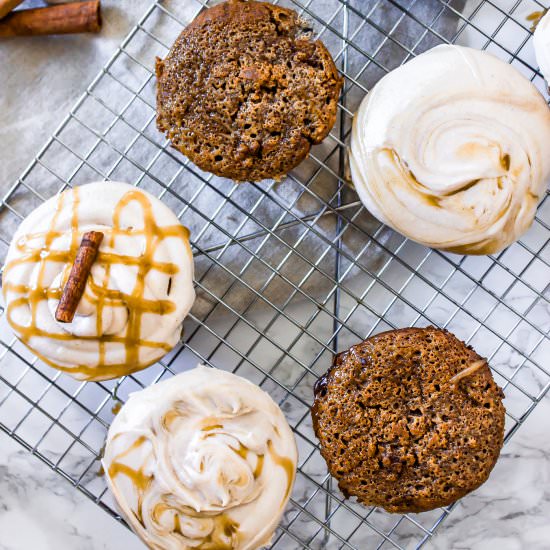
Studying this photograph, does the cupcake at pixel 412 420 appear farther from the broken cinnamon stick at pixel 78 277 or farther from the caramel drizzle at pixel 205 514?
the broken cinnamon stick at pixel 78 277

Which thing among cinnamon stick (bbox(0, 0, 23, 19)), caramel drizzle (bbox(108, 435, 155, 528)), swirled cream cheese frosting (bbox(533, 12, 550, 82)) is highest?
swirled cream cheese frosting (bbox(533, 12, 550, 82))

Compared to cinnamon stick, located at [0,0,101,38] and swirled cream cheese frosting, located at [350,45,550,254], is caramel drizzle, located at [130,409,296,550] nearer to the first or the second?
swirled cream cheese frosting, located at [350,45,550,254]

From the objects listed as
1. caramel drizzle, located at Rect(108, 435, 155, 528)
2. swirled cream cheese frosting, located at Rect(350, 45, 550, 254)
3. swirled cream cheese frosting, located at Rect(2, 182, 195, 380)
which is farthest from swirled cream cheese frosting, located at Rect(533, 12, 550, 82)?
caramel drizzle, located at Rect(108, 435, 155, 528)

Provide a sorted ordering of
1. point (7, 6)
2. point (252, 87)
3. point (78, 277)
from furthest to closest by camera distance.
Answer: point (7, 6) < point (252, 87) < point (78, 277)

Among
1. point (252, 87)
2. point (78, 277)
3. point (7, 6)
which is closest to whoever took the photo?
point (78, 277)

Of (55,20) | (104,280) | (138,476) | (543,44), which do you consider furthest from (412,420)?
(55,20)

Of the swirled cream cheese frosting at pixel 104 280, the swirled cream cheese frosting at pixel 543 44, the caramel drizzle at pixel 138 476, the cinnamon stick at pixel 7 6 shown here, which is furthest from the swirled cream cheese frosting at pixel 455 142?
the cinnamon stick at pixel 7 6

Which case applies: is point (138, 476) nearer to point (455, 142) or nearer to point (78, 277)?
point (78, 277)
